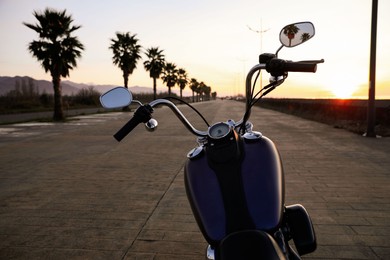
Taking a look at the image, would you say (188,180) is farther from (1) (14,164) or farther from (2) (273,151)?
(1) (14,164)

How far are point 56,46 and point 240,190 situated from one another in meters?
20.7

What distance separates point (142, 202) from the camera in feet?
14.5

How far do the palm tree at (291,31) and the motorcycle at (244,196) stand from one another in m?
0.37

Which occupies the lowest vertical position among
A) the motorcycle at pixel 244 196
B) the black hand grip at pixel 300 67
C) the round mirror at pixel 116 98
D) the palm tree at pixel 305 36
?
the motorcycle at pixel 244 196

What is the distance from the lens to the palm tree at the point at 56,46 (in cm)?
1942

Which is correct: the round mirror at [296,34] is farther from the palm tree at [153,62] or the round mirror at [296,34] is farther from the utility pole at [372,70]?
the palm tree at [153,62]

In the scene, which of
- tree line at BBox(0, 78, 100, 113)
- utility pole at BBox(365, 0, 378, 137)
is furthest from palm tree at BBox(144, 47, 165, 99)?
utility pole at BBox(365, 0, 378, 137)

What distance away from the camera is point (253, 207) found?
1.41m

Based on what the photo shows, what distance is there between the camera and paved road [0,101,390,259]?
3117mm

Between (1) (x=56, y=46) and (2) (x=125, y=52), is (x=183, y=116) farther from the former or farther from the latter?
(2) (x=125, y=52)

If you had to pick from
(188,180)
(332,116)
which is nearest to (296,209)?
Result: (188,180)

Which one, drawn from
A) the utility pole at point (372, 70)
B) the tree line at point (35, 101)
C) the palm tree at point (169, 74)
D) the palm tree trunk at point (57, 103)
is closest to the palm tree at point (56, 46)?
the palm tree trunk at point (57, 103)

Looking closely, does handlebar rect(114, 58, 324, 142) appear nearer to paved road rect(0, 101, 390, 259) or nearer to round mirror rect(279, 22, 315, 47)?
round mirror rect(279, 22, 315, 47)

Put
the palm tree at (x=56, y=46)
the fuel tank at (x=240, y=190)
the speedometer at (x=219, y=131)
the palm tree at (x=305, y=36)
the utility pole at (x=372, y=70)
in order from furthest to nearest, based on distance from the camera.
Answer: the palm tree at (x=56, y=46), the utility pole at (x=372, y=70), the palm tree at (x=305, y=36), the speedometer at (x=219, y=131), the fuel tank at (x=240, y=190)
